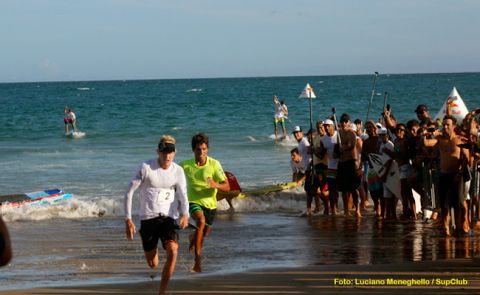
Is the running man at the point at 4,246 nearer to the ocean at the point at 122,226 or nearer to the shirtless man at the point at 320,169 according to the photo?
the ocean at the point at 122,226

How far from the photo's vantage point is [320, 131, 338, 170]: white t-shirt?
14.5 metres

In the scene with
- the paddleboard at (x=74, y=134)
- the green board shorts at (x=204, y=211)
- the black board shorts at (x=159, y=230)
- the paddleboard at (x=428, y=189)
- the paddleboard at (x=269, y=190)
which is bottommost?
the paddleboard at (x=74, y=134)

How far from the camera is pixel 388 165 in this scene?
13.7 meters

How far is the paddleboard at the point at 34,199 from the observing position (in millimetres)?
16734

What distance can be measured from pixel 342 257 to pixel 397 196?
11.6 feet

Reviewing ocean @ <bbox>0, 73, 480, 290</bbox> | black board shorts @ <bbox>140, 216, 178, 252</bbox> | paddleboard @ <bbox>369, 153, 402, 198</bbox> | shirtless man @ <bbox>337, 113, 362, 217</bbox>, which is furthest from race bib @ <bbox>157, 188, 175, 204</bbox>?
shirtless man @ <bbox>337, 113, 362, 217</bbox>

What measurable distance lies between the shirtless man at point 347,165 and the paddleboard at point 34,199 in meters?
5.96

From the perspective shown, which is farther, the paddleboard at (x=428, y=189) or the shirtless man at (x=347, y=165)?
the shirtless man at (x=347, y=165)

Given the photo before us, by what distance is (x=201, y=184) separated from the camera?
960 centimetres

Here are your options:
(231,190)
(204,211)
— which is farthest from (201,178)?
(231,190)

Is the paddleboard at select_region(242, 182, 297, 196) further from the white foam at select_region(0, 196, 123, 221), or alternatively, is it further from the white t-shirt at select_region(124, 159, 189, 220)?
the white t-shirt at select_region(124, 159, 189, 220)

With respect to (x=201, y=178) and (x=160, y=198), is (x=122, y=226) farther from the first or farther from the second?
(x=160, y=198)

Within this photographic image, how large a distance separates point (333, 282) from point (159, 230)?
74.2 inches

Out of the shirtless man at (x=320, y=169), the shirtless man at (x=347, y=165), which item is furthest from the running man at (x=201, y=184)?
the shirtless man at (x=320, y=169)
